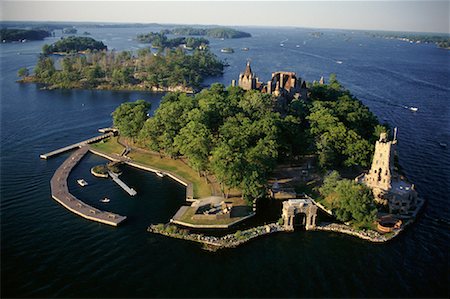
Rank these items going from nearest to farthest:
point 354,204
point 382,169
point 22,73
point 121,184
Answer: point 354,204 < point 382,169 < point 121,184 < point 22,73

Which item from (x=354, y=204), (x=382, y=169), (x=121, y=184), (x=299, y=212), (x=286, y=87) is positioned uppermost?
(x=286, y=87)

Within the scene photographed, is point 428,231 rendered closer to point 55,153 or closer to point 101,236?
point 101,236

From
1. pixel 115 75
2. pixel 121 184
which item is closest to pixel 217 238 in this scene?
pixel 121 184

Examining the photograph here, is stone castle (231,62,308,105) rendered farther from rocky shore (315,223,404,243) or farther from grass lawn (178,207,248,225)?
grass lawn (178,207,248,225)

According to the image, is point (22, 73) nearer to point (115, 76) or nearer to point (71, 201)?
point (115, 76)

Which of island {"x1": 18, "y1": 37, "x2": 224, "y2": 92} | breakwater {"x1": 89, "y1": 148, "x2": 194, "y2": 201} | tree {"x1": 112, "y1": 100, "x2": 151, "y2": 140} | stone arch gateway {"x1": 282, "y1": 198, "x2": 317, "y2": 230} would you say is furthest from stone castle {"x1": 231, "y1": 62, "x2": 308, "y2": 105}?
island {"x1": 18, "y1": 37, "x2": 224, "y2": 92}
